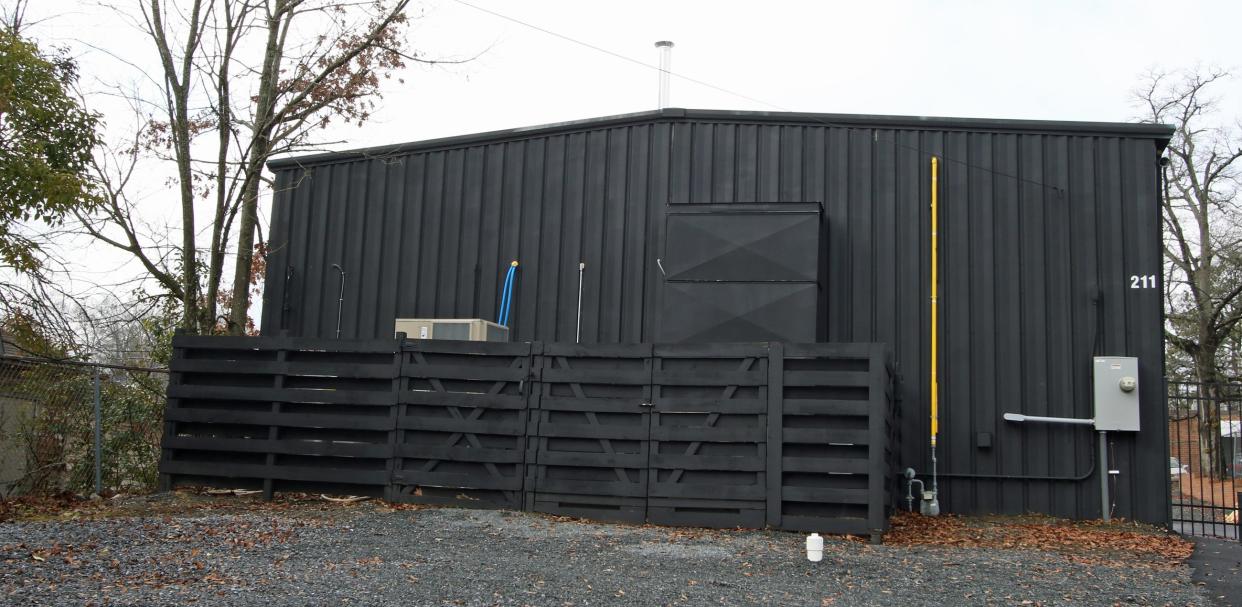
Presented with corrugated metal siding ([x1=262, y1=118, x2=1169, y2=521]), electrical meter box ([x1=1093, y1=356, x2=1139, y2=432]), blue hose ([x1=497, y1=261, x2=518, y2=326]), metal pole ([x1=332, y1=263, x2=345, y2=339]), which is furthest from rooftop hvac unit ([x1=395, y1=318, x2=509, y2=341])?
electrical meter box ([x1=1093, y1=356, x2=1139, y2=432])

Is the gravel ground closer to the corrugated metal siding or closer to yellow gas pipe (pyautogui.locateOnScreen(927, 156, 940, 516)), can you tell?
yellow gas pipe (pyautogui.locateOnScreen(927, 156, 940, 516))

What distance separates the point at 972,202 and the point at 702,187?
330 centimetres

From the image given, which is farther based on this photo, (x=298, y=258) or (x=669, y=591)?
(x=298, y=258)

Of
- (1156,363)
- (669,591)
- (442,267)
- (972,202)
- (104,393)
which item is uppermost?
(972,202)

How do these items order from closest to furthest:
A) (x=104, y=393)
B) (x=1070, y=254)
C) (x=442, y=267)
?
(x=104, y=393) → (x=1070, y=254) → (x=442, y=267)

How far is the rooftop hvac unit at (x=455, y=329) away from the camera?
11.3 metres

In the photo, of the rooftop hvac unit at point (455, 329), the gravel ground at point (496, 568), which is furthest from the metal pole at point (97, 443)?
the rooftop hvac unit at point (455, 329)

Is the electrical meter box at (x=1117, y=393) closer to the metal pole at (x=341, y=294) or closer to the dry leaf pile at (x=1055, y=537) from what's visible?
the dry leaf pile at (x=1055, y=537)

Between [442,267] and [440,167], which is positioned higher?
[440,167]

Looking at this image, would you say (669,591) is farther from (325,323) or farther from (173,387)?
(325,323)

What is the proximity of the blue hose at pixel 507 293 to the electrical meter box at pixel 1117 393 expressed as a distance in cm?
711

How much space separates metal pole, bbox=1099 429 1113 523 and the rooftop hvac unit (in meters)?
7.11

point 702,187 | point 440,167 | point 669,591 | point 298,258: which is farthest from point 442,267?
point 669,591

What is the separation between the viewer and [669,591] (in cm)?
623
